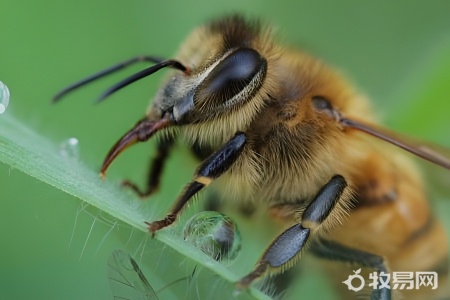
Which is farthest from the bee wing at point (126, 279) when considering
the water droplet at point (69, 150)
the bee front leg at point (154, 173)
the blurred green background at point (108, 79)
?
the bee front leg at point (154, 173)

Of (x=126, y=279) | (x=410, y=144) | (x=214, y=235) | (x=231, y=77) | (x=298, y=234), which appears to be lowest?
(x=126, y=279)

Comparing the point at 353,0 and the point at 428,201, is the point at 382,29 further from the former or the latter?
the point at 428,201

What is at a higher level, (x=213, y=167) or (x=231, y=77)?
(x=231, y=77)

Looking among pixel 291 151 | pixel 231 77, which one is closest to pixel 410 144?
pixel 291 151

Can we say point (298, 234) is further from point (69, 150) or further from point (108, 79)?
point (108, 79)

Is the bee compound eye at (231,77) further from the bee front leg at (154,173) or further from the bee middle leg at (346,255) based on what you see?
the bee middle leg at (346,255)

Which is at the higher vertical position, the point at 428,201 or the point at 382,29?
the point at 382,29

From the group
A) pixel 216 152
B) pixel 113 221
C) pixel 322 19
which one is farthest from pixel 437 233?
pixel 322 19
